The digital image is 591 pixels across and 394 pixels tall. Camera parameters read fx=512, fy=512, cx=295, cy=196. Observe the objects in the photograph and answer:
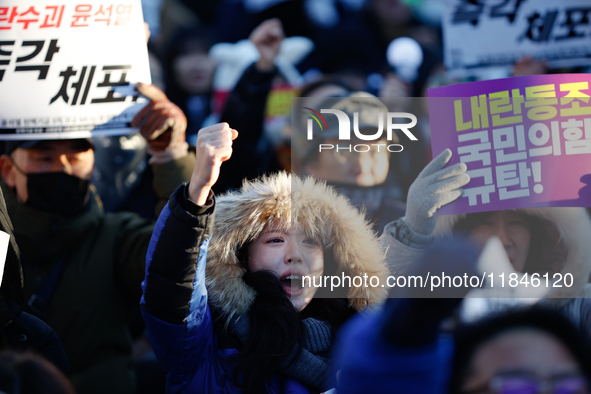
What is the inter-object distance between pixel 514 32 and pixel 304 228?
1707 mm

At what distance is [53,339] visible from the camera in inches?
78.3

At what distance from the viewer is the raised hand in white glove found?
68.7 inches

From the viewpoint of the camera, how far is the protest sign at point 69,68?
2191mm

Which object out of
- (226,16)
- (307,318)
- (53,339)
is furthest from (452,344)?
(226,16)

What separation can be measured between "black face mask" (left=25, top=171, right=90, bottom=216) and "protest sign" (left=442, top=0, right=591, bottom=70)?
2.03 m

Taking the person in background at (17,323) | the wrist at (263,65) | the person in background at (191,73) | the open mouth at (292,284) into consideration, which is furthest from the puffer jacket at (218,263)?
the wrist at (263,65)

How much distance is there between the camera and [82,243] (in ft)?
7.80

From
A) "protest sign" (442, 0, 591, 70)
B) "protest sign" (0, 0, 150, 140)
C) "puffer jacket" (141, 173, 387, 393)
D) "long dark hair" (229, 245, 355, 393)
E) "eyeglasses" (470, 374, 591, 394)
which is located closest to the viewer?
"eyeglasses" (470, 374, 591, 394)

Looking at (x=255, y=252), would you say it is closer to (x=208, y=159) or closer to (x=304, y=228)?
(x=304, y=228)

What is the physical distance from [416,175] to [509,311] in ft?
1.99

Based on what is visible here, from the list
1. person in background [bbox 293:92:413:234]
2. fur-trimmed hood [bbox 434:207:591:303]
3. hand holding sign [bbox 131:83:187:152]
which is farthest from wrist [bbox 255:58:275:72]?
fur-trimmed hood [bbox 434:207:591:303]

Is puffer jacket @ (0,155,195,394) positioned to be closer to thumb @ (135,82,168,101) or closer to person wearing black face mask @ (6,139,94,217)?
person wearing black face mask @ (6,139,94,217)

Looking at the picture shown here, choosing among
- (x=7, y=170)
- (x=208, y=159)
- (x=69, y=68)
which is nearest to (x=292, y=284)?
(x=208, y=159)

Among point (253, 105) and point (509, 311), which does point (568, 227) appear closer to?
point (509, 311)
